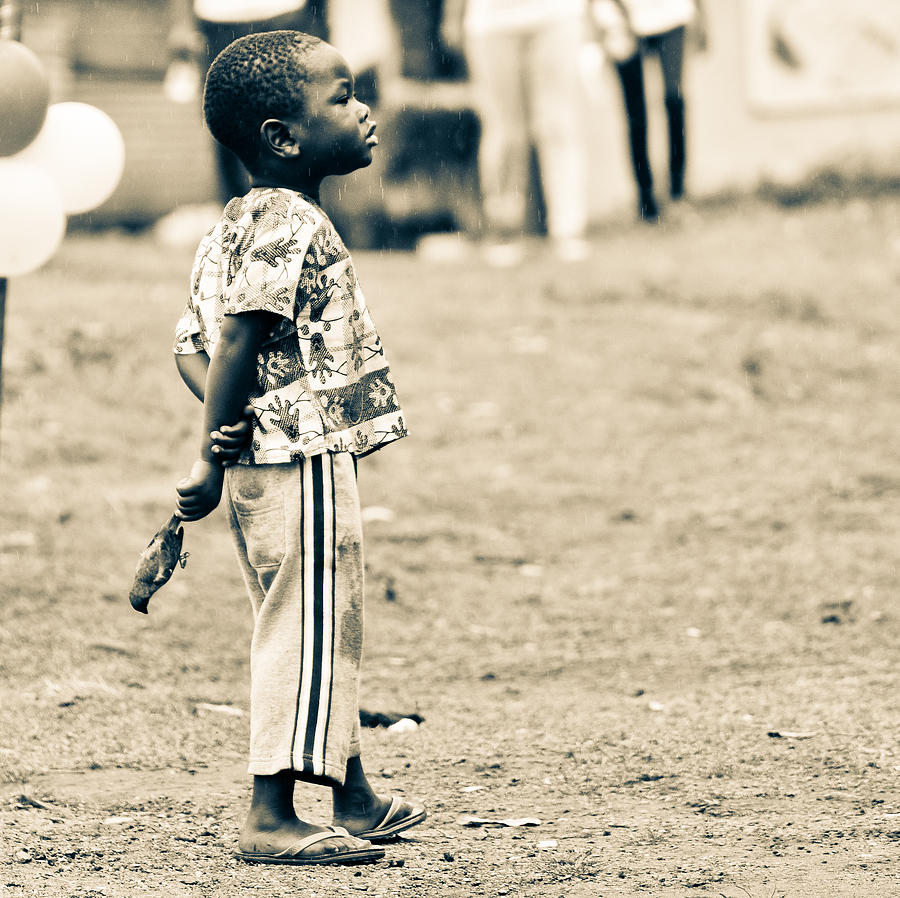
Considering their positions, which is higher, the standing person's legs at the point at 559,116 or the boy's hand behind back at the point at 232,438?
the standing person's legs at the point at 559,116

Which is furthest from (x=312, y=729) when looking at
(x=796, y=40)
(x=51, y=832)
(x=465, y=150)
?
(x=796, y=40)

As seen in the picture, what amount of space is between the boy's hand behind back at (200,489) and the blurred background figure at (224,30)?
6.80 metres

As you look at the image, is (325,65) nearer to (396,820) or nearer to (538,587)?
(396,820)

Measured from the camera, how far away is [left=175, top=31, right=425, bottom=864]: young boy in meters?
2.73

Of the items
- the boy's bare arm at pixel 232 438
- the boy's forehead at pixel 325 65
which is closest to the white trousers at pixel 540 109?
the boy's forehead at pixel 325 65

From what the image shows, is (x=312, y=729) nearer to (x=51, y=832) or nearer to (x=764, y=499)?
(x=51, y=832)

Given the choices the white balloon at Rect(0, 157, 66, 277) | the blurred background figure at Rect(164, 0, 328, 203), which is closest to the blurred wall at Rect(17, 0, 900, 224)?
the blurred background figure at Rect(164, 0, 328, 203)

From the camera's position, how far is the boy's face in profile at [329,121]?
2.78 metres

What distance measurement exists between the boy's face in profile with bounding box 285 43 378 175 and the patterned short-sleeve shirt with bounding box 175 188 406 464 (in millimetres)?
90

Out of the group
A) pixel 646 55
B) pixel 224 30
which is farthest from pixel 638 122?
pixel 224 30

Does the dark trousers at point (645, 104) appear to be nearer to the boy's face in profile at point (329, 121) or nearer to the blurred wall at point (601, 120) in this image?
the blurred wall at point (601, 120)

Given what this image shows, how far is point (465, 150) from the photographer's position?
10.5 meters

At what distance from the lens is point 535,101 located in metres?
9.21

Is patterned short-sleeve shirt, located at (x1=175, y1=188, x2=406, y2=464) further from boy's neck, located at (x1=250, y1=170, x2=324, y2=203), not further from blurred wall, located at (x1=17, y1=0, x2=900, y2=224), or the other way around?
blurred wall, located at (x1=17, y1=0, x2=900, y2=224)
